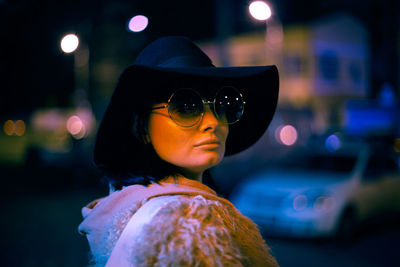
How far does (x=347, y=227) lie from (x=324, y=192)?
0.69 metres

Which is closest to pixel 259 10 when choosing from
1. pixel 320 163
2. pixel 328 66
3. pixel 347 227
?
pixel 347 227

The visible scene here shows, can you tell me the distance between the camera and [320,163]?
7.18m

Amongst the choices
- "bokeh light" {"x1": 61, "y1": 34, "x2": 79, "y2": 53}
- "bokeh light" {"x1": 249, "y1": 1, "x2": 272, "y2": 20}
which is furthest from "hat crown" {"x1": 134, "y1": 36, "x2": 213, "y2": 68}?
"bokeh light" {"x1": 249, "y1": 1, "x2": 272, "y2": 20}

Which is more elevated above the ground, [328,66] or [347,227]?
[328,66]

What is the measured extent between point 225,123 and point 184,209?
398 mm

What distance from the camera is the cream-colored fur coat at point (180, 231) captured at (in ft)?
3.32

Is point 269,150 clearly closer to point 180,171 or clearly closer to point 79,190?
point 79,190

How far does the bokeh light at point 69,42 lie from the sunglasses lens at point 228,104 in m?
0.95

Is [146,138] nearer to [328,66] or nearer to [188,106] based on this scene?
[188,106]

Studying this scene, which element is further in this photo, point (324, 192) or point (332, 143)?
point (332, 143)

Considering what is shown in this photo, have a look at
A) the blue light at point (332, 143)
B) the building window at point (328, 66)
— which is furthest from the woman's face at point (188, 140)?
the building window at point (328, 66)

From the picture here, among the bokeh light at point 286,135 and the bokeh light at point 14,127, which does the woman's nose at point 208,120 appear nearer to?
the bokeh light at point 286,135

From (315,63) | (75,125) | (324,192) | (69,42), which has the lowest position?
(75,125)

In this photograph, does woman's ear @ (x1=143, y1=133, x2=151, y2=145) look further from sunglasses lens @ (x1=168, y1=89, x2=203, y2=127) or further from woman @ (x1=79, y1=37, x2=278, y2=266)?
sunglasses lens @ (x1=168, y1=89, x2=203, y2=127)
